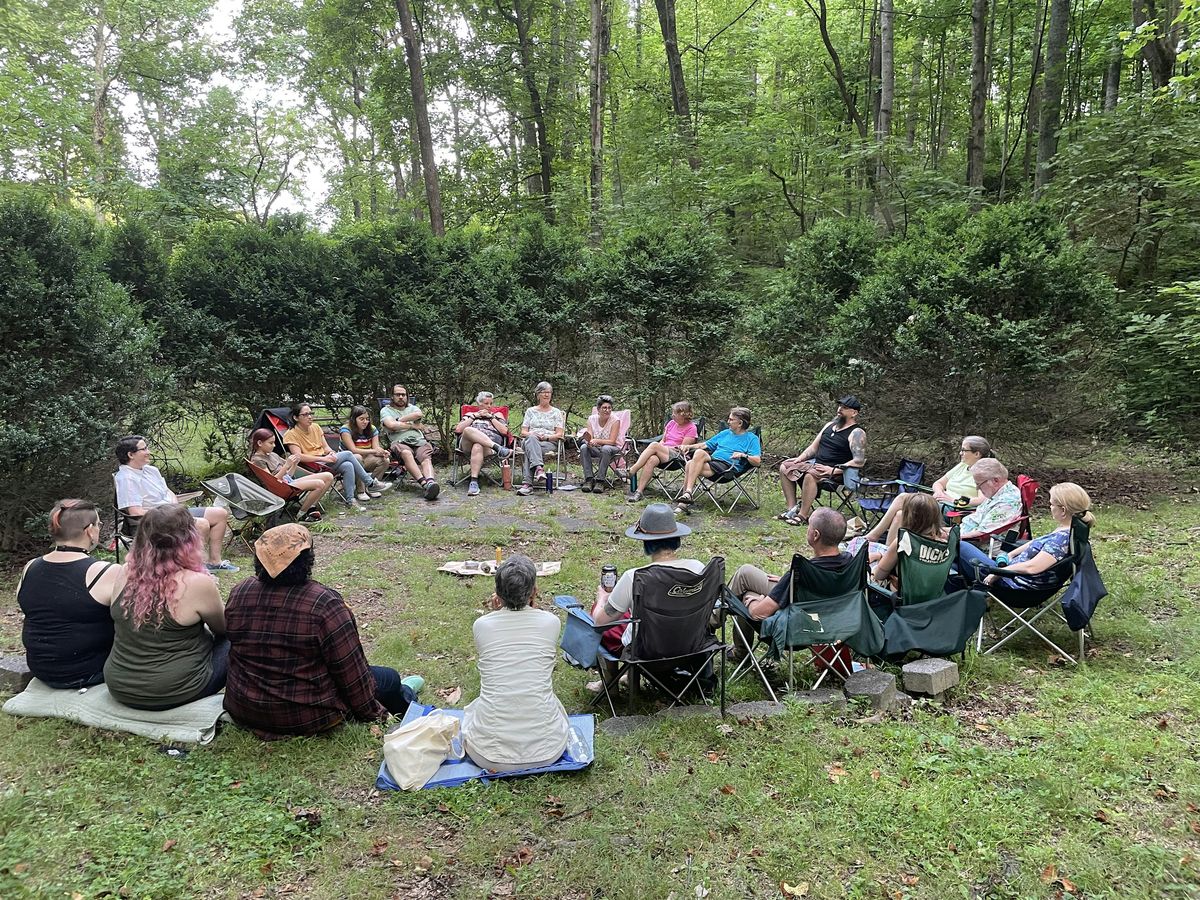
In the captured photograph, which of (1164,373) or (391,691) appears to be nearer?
(391,691)

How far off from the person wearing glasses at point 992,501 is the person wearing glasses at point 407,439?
16.8ft

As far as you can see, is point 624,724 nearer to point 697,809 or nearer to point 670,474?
point 697,809

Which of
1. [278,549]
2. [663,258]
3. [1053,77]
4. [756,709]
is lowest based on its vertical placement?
[756,709]

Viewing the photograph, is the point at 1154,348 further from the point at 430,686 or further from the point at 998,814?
the point at 430,686

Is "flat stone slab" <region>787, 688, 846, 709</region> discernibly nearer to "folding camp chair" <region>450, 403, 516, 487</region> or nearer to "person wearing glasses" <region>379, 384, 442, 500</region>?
"person wearing glasses" <region>379, 384, 442, 500</region>

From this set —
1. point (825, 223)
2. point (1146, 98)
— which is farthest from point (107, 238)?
→ point (1146, 98)

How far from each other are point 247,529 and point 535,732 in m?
4.04

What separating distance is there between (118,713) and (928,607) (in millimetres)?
3972

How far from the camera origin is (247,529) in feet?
18.8

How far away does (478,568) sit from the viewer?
523cm

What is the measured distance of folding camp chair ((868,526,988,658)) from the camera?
3.61 m

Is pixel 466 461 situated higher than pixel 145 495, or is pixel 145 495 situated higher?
pixel 145 495

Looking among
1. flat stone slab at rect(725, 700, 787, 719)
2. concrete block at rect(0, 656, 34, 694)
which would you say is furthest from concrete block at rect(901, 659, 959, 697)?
concrete block at rect(0, 656, 34, 694)

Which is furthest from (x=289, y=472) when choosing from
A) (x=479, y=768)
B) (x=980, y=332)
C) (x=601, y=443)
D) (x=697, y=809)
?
(x=980, y=332)
